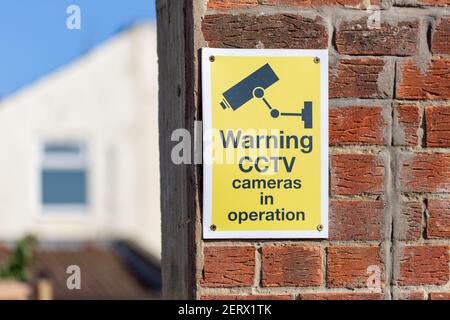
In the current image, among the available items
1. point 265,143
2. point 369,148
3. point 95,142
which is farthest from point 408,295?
point 95,142

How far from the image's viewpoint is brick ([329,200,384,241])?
183cm

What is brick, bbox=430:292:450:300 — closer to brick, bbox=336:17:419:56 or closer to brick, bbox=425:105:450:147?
brick, bbox=425:105:450:147

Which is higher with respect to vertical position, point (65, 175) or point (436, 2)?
point (436, 2)

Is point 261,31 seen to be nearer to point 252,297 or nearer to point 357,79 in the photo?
point 357,79

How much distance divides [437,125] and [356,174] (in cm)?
18

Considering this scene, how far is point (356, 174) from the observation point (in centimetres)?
183

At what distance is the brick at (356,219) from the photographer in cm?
183

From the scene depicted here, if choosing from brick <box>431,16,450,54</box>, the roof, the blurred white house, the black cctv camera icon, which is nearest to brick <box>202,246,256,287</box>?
the black cctv camera icon

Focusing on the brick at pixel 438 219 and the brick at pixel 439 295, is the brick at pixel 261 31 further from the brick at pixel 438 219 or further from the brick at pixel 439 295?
the brick at pixel 439 295

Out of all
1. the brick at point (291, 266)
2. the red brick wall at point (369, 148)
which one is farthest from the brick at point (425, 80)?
the brick at point (291, 266)

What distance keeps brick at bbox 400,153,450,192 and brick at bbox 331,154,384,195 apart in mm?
48

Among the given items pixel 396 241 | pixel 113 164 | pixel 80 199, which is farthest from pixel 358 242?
pixel 80 199
